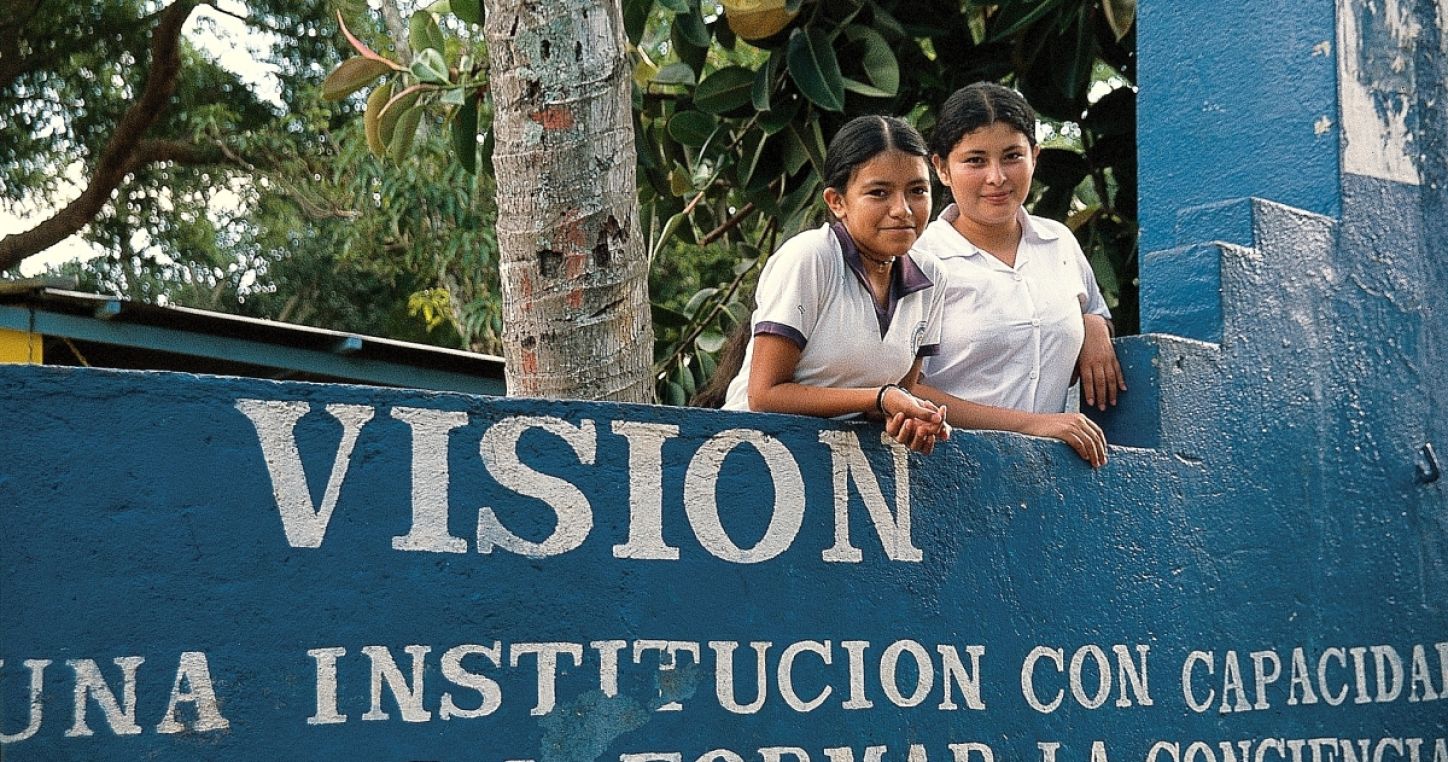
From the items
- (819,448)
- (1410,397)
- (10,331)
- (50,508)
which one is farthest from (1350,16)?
(10,331)

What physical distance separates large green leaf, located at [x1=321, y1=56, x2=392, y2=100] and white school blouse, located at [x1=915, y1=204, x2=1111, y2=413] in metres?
2.84

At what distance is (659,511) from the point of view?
3.42m

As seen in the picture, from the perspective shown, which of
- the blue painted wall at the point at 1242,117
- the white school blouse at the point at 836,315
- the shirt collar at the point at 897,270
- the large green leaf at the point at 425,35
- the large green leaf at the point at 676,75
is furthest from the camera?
the large green leaf at the point at 425,35

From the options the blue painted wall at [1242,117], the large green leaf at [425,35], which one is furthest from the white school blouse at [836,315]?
the large green leaf at [425,35]

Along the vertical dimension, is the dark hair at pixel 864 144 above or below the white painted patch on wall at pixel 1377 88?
below

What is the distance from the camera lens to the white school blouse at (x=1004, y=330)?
4148 millimetres

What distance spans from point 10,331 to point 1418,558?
5604mm

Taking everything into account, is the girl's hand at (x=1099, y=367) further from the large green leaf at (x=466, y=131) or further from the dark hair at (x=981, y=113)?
the large green leaf at (x=466, y=131)

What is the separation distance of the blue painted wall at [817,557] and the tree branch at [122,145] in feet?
34.9

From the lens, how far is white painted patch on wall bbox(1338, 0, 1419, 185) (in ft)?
15.7

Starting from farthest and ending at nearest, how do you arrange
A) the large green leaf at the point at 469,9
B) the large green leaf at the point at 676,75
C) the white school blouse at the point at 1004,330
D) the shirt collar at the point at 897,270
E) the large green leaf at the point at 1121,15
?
the large green leaf at the point at 676,75
the large green leaf at the point at 469,9
the large green leaf at the point at 1121,15
the white school blouse at the point at 1004,330
the shirt collar at the point at 897,270

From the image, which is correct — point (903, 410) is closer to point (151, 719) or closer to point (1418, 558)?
point (151, 719)

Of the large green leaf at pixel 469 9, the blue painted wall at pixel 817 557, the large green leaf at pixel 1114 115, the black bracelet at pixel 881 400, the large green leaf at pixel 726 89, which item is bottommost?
the blue painted wall at pixel 817 557

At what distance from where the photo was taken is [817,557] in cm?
361
